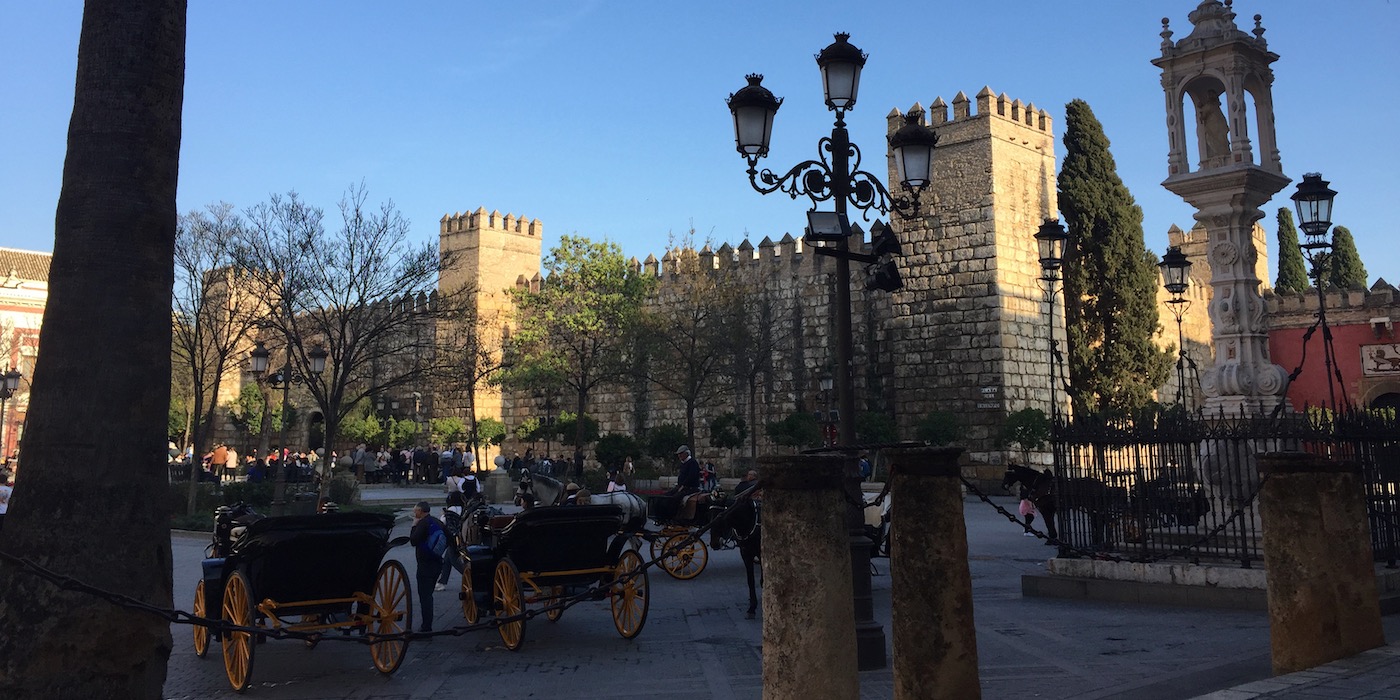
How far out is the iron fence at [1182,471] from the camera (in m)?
8.47

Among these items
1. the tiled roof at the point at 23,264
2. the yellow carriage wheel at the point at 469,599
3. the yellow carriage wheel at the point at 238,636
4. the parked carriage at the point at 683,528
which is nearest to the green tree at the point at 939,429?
the parked carriage at the point at 683,528

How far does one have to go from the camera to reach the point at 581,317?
31.5 meters

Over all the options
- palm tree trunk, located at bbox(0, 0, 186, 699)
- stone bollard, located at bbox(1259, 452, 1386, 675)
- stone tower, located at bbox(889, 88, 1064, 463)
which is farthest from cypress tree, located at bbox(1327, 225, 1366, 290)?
palm tree trunk, located at bbox(0, 0, 186, 699)

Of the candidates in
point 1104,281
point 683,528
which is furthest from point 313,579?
point 1104,281

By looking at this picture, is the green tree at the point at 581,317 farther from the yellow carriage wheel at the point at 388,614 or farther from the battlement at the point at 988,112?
the yellow carriage wheel at the point at 388,614

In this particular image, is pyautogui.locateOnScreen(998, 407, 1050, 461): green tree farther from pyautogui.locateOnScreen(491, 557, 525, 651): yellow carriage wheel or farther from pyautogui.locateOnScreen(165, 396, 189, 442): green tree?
pyautogui.locateOnScreen(165, 396, 189, 442): green tree

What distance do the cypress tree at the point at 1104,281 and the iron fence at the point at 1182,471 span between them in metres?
19.2

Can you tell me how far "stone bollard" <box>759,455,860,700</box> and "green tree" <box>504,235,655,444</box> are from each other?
26.2 meters

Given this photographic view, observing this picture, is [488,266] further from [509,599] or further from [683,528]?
[509,599]

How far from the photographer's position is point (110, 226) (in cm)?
406

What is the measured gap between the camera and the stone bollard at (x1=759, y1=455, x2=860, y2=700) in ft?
13.6

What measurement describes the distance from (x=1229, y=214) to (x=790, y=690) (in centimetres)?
901

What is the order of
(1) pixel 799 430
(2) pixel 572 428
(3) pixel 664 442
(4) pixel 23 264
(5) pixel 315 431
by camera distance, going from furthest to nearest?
(4) pixel 23 264 < (5) pixel 315 431 < (2) pixel 572 428 < (3) pixel 664 442 < (1) pixel 799 430

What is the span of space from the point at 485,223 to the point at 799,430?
18.4 meters
